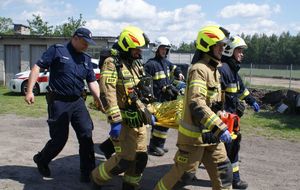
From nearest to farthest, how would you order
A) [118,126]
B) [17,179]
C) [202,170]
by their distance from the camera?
[118,126] → [17,179] → [202,170]

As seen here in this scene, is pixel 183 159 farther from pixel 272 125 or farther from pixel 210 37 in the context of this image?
pixel 272 125

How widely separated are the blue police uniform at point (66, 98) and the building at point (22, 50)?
16.5 metres

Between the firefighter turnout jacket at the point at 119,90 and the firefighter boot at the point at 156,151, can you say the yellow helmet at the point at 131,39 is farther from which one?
the firefighter boot at the point at 156,151

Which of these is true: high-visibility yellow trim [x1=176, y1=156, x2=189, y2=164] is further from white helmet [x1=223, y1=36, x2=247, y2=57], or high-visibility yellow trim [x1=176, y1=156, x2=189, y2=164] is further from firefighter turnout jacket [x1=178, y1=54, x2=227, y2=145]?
white helmet [x1=223, y1=36, x2=247, y2=57]

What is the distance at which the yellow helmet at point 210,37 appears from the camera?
13.9ft

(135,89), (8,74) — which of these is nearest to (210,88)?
(135,89)

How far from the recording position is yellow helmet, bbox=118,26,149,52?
4.89 meters

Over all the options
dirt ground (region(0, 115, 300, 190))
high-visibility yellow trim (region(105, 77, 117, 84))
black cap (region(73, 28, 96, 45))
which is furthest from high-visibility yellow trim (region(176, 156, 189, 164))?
black cap (region(73, 28, 96, 45))

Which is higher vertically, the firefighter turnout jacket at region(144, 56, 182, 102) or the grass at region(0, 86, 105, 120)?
the firefighter turnout jacket at region(144, 56, 182, 102)

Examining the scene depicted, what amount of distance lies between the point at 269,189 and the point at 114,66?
109 inches

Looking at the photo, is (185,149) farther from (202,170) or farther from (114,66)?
(202,170)

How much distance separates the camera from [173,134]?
31.2 feet

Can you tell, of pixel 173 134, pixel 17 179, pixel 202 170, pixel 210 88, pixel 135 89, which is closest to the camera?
pixel 210 88

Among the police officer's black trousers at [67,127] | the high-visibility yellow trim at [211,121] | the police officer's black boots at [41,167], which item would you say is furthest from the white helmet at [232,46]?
the police officer's black boots at [41,167]
